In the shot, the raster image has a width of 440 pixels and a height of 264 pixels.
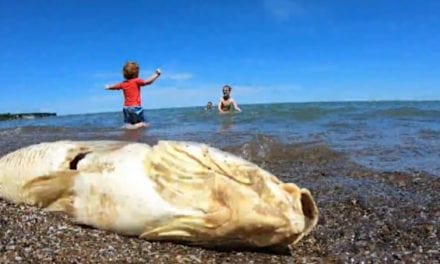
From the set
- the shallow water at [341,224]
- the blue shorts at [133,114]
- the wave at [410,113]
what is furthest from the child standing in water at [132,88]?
the wave at [410,113]

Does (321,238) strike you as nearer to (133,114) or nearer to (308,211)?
(308,211)

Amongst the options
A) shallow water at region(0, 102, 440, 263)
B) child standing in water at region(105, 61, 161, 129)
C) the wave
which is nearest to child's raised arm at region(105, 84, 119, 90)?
child standing in water at region(105, 61, 161, 129)

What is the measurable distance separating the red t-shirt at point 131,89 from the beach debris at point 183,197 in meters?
7.82

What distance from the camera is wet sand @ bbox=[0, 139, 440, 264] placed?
3.16 m

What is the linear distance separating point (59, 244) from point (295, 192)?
1.49 m

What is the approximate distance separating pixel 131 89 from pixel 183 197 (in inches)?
333

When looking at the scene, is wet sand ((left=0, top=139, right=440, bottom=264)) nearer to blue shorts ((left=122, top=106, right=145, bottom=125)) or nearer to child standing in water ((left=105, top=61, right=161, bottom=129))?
child standing in water ((left=105, top=61, right=161, bottom=129))

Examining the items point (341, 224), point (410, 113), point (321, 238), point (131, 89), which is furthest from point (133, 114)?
point (410, 113)

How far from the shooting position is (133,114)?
11914 mm

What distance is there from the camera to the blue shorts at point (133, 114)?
1172 cm

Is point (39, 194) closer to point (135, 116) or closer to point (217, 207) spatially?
point (217, 207)

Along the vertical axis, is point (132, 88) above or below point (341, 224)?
above

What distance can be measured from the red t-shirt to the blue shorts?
0.18 m

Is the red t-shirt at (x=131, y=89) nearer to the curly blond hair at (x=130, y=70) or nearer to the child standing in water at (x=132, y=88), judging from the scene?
the child standing in water at (x=132, y=88)
